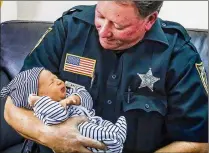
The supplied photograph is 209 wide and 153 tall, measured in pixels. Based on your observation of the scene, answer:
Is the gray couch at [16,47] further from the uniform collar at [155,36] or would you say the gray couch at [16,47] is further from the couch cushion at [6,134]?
the uniform collar at [155,36]

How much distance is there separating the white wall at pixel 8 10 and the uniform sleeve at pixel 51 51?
7.7 inches

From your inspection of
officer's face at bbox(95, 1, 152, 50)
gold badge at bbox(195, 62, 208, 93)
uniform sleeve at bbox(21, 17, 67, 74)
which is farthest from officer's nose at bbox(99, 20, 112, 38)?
gold badge at bbox(195, 62, 208, 93)

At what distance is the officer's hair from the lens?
27.6 inches

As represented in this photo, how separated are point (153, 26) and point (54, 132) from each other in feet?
1.08

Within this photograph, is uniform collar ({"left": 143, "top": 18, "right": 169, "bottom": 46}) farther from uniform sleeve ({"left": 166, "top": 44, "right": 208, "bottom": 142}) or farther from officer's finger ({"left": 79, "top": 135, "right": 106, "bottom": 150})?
officer's finger ({"left": 79, "top": 135, "right": 106, "bottom": 150})

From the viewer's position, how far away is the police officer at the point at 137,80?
0.76m

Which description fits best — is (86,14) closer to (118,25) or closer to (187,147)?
(118,25)

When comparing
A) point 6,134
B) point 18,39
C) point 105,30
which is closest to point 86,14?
point 105,30

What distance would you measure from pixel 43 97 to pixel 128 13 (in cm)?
26

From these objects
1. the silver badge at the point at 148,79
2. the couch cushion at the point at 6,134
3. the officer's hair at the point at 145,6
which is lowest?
the couch cushion at the point at 6,134

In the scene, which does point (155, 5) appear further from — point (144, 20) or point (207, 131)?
point (207, 131)

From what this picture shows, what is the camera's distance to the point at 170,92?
2.54 ft

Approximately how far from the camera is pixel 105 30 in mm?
746

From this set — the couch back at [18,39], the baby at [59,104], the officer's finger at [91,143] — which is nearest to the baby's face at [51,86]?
the baby at [59,104]
